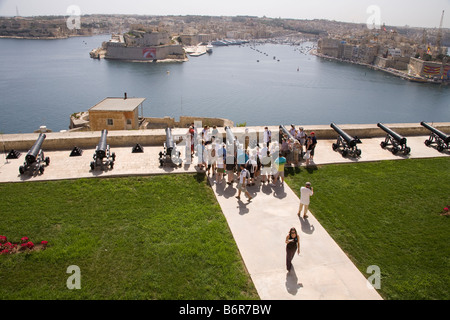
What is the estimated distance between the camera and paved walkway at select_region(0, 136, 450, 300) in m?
5.76

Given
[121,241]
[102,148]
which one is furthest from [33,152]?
[121,241]

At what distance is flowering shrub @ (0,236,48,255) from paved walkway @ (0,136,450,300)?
112 inches

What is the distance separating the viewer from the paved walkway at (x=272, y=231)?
5.76 meters

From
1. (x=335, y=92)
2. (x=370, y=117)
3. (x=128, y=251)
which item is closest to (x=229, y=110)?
(x=370, y=117)

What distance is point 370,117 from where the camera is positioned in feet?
198

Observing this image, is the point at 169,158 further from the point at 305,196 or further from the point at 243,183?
the point at 305,196

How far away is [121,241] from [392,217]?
19.0 feet

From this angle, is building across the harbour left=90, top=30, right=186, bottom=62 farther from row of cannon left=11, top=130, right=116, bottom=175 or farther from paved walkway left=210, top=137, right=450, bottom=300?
paved walkway left=210, top=137, right=450, bottom=300

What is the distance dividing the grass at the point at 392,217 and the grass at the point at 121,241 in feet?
7.90

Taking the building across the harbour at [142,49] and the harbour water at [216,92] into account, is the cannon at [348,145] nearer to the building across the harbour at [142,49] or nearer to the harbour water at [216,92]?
the harbour water at [216,92]

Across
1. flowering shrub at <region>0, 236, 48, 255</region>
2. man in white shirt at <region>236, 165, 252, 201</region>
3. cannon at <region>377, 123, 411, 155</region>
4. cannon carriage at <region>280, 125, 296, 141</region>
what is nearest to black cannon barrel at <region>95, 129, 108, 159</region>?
flowering shrub at <region>0, 236, 48, 255</region>

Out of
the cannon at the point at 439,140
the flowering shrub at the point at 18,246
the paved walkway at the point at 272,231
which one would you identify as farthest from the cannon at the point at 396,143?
the flowering shrub at the point at 18,246

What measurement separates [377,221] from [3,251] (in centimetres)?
736
